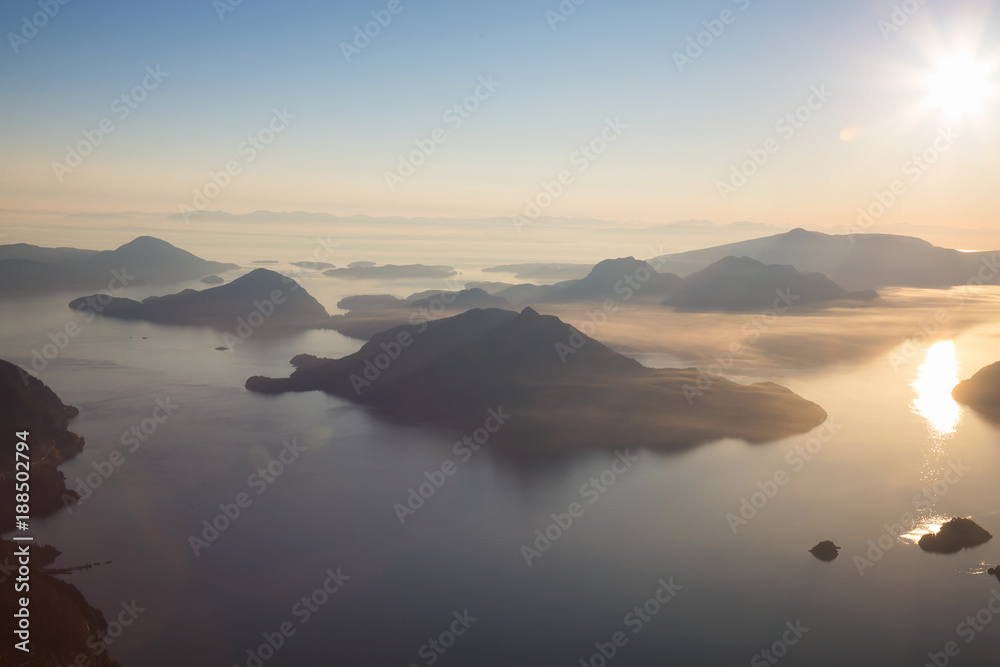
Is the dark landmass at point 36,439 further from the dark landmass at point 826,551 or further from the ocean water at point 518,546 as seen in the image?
the dark landmass at point 826,551

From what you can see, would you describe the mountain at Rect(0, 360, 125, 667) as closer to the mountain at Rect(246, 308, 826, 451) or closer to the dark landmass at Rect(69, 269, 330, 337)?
the mountain at Rect(246, 308, 826, 451)

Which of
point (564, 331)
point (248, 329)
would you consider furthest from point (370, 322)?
point (564, 331)

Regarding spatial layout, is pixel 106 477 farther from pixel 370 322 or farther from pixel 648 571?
pixel 370 322

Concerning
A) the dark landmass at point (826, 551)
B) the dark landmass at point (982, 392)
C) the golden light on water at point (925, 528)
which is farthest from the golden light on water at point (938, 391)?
the dark landmass at point (826, 551)

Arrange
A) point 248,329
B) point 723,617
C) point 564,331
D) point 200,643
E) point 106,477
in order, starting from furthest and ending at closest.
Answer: point 248,329, point 564,331, point 106,477, point 723,617, point 200,643

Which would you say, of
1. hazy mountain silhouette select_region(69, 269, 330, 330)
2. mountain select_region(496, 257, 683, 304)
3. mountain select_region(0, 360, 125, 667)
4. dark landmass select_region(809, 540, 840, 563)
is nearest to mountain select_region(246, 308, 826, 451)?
dark landmass select_region(809, 540, 840, 563)
